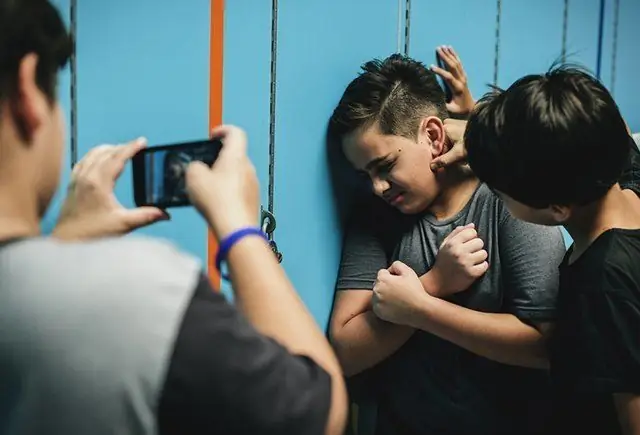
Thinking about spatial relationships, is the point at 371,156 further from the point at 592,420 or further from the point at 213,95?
the point at 592,420

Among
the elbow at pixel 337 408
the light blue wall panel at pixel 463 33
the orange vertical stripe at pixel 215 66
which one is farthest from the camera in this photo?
the light blue wall panel at pixel 463 33

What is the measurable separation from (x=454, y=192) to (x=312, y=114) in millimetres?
341

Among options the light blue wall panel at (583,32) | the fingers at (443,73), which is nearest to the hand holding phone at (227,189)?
the fingers at (443,73)

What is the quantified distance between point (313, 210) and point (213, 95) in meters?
0.34

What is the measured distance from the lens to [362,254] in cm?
146

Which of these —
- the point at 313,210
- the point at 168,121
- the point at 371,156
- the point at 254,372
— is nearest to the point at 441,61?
the point at 371,156

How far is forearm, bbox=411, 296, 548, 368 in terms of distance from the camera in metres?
1.28

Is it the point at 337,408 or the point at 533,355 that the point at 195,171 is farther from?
the point at 533,355

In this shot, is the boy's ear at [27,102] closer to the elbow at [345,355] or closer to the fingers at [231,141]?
the fingers at [231,141]

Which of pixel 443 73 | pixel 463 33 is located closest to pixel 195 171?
pixel 443 73

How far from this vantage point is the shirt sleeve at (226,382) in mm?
581

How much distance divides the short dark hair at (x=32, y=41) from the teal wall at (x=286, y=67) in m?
0.36

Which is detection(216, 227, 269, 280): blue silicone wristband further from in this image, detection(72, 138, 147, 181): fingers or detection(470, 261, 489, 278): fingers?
detection(470, 261, 489, 278): fingers

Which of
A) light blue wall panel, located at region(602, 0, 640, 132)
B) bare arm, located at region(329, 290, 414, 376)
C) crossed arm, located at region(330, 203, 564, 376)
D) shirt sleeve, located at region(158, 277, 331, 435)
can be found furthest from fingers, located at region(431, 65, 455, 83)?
shirt sleeve, located at region(158, 277, 331, 435)
